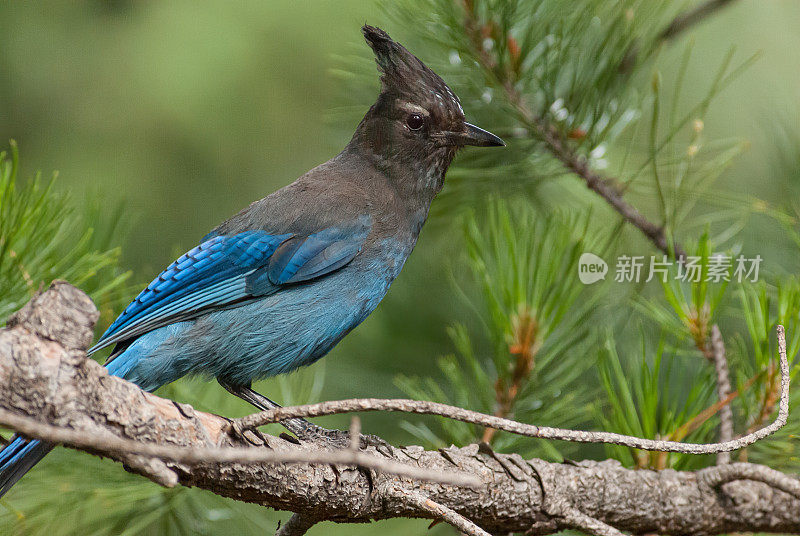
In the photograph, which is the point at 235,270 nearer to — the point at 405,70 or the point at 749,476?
the point at 405,70

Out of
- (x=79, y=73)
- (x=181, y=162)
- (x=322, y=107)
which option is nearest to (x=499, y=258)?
(x=322, y=107)

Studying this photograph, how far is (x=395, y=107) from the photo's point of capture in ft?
8.37

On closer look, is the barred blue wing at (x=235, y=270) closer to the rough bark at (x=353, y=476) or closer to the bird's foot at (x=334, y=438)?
the bird's foot at (x=334, y=438)

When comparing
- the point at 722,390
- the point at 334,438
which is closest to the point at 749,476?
the point at 722,390

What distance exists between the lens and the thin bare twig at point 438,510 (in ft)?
4.81

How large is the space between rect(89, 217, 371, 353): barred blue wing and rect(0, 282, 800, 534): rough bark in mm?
543

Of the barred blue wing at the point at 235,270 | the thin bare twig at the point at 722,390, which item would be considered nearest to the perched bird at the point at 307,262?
the barred blue wing at the point at 235,270

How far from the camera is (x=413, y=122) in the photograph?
99.9 inches

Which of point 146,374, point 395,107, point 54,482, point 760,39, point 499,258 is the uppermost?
point 760,39

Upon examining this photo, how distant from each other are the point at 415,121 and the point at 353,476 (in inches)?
45.3

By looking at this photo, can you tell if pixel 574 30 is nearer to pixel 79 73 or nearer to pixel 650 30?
pixel 650 30

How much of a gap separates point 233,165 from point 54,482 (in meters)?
2.26

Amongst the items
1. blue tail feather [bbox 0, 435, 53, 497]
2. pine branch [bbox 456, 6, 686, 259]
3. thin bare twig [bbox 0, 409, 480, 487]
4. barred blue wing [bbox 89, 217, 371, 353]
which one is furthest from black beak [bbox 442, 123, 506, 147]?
thin bare twig [bbox 0, 409, 480, 487]

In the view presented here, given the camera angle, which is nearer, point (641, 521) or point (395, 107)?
point (641, 521)
